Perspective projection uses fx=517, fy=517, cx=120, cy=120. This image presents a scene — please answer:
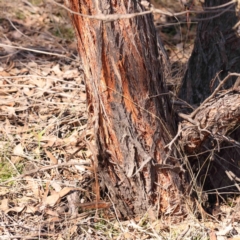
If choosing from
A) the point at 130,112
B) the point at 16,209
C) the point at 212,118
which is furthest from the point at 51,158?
the point at 212,118

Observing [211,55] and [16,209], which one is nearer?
[16,209]

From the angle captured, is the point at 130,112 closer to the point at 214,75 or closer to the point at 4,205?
the point at 214,75

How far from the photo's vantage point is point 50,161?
3490mm

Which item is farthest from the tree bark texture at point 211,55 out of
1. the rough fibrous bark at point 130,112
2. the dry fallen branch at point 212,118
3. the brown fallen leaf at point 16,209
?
the brown fallen leaf at point 16,209

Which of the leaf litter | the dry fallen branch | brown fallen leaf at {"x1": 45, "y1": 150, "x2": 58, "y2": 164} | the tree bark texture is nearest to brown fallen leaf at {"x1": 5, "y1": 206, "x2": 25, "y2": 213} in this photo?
the leaf litter

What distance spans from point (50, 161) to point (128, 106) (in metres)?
0.98

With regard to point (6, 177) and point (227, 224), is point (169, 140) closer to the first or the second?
point (227, 224)

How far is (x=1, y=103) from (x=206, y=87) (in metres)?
Answer: 1.56

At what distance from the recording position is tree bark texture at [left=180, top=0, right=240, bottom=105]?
11.0ft

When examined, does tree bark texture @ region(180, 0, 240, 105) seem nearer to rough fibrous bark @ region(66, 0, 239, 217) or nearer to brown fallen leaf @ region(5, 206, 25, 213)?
rough fibrous bark @ region(66, 0, 239, 217)

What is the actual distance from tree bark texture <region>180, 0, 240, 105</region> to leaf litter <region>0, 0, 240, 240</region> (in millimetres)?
788

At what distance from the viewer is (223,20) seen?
132 inches

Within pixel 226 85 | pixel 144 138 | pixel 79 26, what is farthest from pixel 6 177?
pixel 226 85

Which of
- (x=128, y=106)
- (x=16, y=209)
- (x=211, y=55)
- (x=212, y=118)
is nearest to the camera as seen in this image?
(x=128, y=106)
